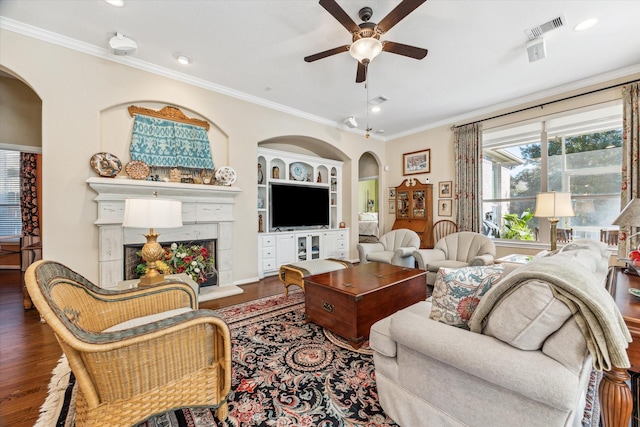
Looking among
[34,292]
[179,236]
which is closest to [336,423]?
[34,292]

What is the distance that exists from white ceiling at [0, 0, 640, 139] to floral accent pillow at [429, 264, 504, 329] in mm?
2317

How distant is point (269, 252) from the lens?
457cm

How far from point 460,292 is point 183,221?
11.0 feet

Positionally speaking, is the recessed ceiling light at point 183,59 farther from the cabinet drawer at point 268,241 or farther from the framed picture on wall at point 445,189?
the framed picture on wall at point 445,189

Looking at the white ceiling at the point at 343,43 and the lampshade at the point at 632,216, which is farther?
the white ceiling at the point at 343,43

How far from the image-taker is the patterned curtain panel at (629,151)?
3.13m

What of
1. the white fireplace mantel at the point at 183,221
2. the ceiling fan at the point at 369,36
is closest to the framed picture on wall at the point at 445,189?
the ceiling fan at the point at 369,36

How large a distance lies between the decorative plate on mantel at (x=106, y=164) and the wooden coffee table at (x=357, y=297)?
8.57ft

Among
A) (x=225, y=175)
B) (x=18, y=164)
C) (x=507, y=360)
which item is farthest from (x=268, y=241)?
(x=18, y=164)

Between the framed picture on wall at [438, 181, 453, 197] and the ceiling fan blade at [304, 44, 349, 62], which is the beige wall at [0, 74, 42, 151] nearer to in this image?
the ceiling fan blade at [304, 44, 349, 62]

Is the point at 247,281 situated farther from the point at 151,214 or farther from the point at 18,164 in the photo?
the point at 18,164

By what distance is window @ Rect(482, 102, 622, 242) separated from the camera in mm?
3488

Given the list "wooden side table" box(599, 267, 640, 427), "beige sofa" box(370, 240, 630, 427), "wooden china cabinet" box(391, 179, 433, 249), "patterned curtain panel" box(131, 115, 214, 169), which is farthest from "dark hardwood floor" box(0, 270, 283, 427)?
"wooden china cabinet" box(391, 179, 433, 249)

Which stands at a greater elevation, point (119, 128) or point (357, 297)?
point (119, 128)
